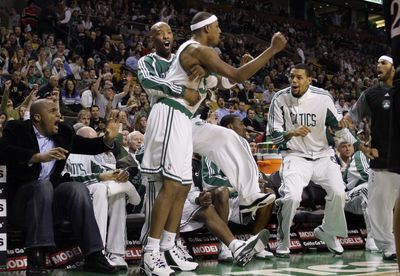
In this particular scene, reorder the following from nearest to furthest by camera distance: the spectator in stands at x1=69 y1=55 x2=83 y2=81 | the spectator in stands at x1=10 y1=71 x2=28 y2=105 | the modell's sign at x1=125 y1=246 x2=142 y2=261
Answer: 1. the modell's sign at x1=125 y1=246 x2=142 y2=261
2. the spectator in stands at x1=10 y1=71 x2=28 y2=105
3. the spectator in stands at x1=69 y1=55 x2=83 y2=81

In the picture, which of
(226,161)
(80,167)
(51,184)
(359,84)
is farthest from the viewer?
(359,84)

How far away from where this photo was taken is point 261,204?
5.49 m

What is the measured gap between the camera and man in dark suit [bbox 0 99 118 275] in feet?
15.8

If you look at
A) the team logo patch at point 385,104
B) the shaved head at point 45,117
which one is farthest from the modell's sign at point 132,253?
the team logo patch at point 385,104

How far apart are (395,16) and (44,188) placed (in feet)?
9.80

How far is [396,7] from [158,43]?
278 centimetres

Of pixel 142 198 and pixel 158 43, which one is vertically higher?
pixel 158 43

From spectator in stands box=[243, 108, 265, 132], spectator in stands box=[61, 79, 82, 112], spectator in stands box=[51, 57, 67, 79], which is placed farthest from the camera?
spectator in stands box=[243, 108, 265, 132]

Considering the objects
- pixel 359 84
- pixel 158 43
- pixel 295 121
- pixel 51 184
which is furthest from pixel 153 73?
pixel 359 84

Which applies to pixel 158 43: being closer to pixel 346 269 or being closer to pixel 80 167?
pixel 80 167

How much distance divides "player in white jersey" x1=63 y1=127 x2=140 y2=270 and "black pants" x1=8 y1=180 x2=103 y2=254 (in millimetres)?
252

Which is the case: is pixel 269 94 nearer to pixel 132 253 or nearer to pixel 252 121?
pixel 252 121

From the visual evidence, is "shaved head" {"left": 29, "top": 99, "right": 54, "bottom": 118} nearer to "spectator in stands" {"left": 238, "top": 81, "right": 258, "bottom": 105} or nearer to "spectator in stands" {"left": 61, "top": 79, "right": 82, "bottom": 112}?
"spectator in stands" {"left": 61, "top": 79, "right": 82, "bottom": 112}

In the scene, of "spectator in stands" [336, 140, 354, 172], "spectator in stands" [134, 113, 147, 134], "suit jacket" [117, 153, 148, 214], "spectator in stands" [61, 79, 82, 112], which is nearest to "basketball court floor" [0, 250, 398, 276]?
"suit jacket" [117, 153, 148, 214]
